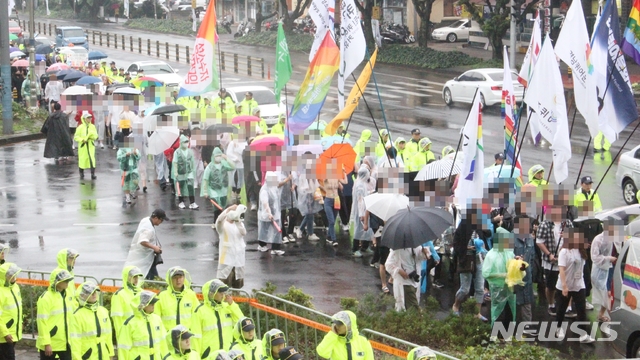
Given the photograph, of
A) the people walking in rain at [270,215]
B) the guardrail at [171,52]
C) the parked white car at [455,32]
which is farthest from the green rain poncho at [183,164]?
the parked white car at [455,32]

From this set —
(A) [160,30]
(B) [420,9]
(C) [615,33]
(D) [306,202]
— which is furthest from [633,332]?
(A) [160,30]

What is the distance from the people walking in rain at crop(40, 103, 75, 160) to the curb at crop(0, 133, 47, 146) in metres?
3.65

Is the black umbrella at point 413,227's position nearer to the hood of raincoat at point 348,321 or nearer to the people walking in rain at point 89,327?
the hood of raincoat at point 348,321

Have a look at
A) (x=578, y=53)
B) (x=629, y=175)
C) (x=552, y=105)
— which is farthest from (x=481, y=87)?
(x=552, y=105)

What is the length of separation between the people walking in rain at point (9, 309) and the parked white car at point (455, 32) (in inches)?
1774

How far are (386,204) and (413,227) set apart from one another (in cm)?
141

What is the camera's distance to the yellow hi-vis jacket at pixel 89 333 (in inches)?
426

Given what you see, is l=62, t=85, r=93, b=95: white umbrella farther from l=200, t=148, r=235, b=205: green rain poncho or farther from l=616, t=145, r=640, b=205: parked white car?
l=616, t=145, r=640, b=205: parked white car

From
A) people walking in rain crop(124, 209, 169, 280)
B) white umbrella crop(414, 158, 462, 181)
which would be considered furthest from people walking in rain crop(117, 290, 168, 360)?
white umbrella crop(414, 158, 462, 181)

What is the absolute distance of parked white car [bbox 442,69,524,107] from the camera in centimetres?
3191

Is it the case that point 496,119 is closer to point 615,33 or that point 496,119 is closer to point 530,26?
point 615,33

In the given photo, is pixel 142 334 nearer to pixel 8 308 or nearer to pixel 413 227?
pixel 8 308

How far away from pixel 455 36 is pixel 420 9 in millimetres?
9650

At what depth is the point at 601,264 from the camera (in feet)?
42.7
